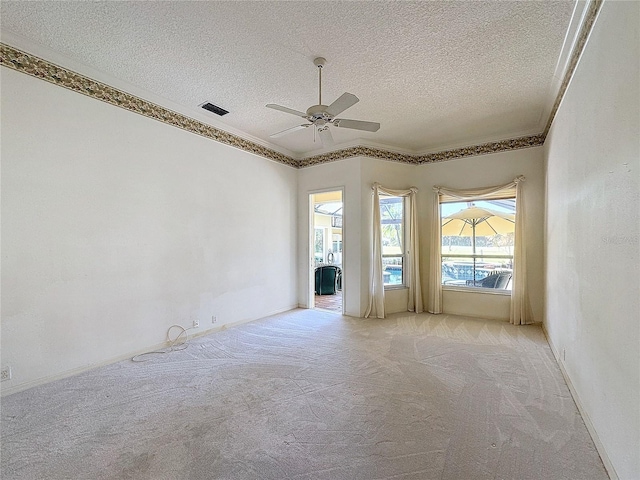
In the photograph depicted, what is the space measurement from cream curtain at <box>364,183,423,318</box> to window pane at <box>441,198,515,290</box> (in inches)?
20.8

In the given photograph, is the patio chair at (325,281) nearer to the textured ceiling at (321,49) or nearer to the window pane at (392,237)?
the window pane at (392,237)

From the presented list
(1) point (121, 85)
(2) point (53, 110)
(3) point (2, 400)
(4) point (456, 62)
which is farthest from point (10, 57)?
(4) point (456, 62)

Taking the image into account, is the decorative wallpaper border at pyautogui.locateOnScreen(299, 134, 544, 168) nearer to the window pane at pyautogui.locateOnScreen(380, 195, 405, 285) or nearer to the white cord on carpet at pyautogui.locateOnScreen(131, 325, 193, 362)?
the window pane at pyautogui.locateOnScreen(380, 195, 405, 285)

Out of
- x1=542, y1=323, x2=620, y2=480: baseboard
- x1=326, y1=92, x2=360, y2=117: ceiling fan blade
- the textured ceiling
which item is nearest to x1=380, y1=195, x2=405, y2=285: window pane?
the textured ceiling

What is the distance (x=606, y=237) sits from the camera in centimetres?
182

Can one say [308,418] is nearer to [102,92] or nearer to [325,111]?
[325,111]

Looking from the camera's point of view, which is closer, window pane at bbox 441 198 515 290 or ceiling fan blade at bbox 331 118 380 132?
ceiling fan blade at bbox 331 118 380 132

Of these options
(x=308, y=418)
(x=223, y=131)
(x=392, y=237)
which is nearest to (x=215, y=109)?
(x=223, y=131)

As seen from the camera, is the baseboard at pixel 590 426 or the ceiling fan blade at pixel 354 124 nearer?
the baseboard at pixel 590 426

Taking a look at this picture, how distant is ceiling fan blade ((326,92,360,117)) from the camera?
2487 mm

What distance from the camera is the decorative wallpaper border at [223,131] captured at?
258 cm

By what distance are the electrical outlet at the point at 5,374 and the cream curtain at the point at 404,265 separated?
14.0ft

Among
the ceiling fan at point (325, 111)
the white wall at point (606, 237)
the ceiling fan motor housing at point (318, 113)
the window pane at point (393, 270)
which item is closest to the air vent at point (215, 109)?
the ceiling fan at point (325, 111)

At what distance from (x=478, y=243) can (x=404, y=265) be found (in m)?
1.30
